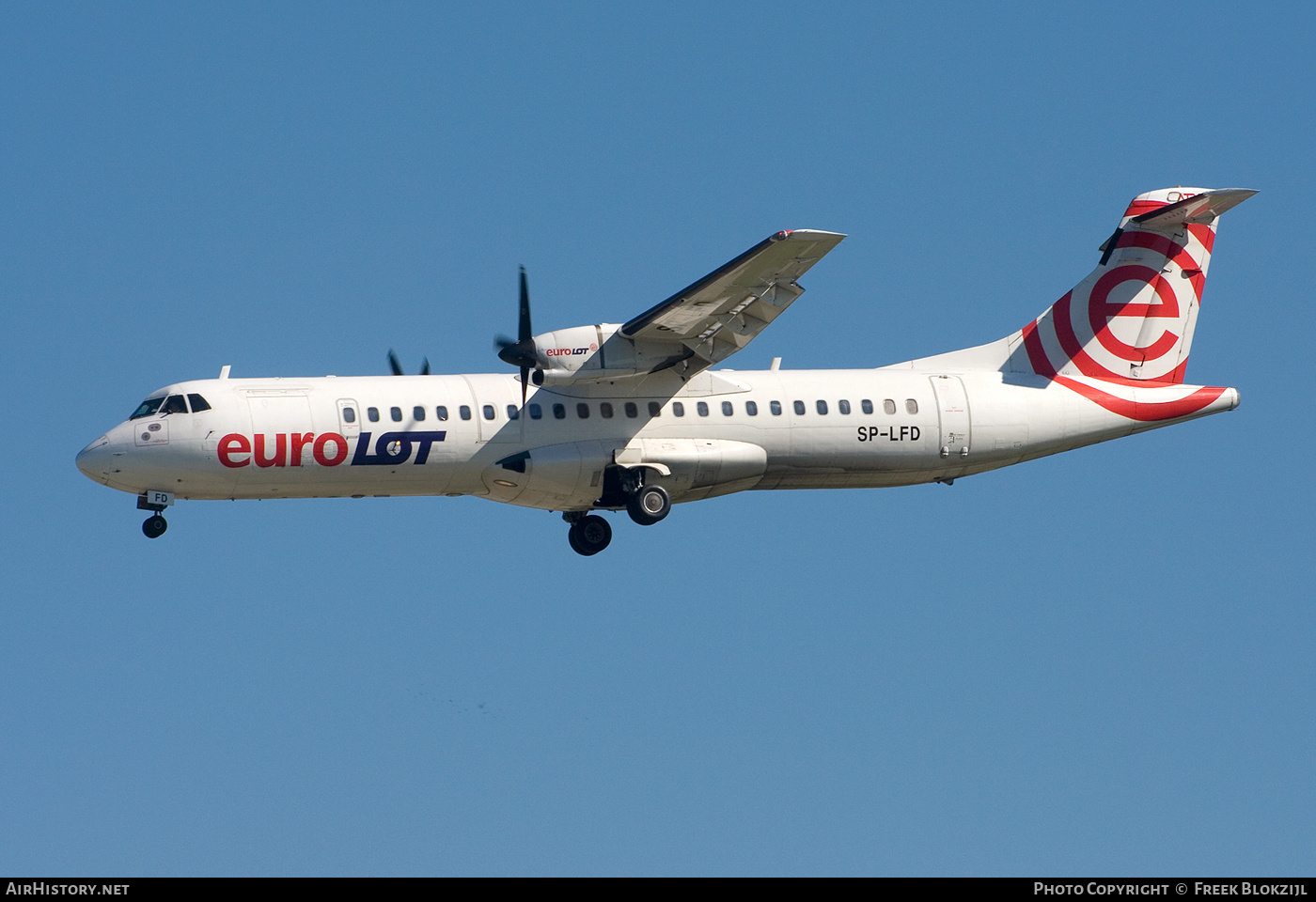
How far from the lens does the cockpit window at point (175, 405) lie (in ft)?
87.3

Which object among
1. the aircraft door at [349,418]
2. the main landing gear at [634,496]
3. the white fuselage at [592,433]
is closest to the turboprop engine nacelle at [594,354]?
the white fuselage at [592,433]

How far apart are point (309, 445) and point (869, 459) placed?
9.11 metres

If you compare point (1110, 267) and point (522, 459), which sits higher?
point (1110, 267)

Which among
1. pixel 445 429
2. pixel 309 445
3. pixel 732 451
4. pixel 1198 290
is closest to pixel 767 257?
pixel 732 451

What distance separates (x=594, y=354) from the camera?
88.4 ft

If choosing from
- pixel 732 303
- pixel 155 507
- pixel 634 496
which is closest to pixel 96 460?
pixel 155 507

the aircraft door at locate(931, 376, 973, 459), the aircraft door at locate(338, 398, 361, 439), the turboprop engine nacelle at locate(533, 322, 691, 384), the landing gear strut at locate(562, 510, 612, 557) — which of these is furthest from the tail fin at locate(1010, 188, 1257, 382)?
the aircraft door at locate(338, 398, 361, 439)

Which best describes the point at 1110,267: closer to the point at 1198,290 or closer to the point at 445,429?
the point at 1198,290

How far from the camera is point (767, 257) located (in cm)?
2539

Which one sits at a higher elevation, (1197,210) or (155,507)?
(1197,210)

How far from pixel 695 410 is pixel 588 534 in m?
2.91

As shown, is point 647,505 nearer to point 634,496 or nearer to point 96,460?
point 634,496

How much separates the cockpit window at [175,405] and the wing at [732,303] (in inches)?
271
